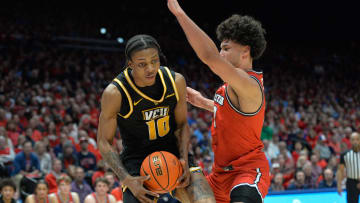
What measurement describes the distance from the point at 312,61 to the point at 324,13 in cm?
269

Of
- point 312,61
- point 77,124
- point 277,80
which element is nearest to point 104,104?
point 77,124

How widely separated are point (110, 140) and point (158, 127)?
0.36m

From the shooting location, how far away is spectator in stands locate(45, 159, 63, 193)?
7.29 m

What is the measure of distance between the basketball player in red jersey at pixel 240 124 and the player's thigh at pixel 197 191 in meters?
0.14

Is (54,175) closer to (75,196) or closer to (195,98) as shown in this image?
(75,196)

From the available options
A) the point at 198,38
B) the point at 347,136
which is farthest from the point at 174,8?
the point at 347,136

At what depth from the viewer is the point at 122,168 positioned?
3.28 meters

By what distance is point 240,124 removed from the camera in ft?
10.4

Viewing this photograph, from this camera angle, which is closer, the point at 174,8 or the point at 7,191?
the point at 174,8

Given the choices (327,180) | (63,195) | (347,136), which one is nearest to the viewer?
(63,195)

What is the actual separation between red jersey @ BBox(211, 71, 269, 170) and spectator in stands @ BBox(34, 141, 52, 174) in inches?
212

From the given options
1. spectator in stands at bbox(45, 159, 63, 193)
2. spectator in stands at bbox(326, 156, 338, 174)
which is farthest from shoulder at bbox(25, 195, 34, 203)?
spectator in stands at bbox(326, 156, 338, 174)

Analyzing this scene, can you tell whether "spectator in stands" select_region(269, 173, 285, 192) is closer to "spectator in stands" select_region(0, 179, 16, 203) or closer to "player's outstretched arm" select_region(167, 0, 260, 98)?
"spectator in stands" select_region(0, 179, 16, 203)

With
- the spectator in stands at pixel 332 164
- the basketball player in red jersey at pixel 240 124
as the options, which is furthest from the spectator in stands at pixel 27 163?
the spectator in stands at pixel 332 164
